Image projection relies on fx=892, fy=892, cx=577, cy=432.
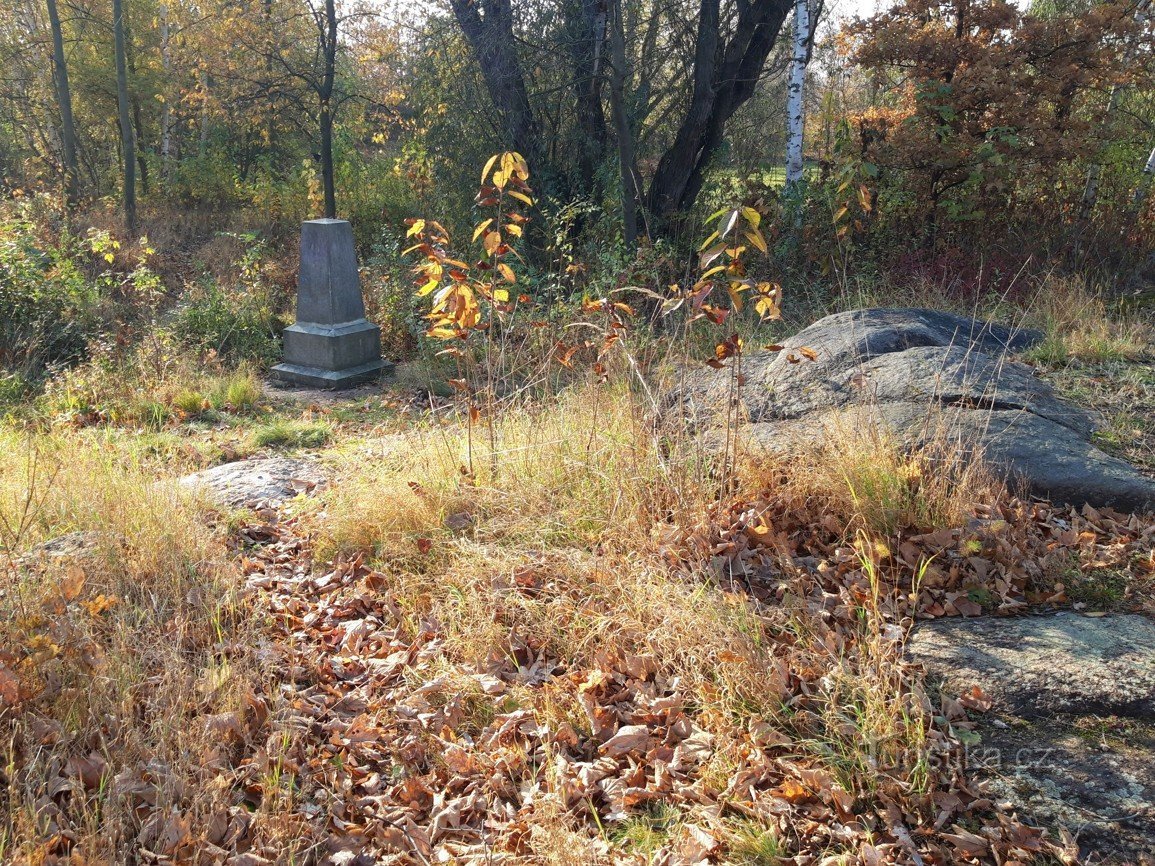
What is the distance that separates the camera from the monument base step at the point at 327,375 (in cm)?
981

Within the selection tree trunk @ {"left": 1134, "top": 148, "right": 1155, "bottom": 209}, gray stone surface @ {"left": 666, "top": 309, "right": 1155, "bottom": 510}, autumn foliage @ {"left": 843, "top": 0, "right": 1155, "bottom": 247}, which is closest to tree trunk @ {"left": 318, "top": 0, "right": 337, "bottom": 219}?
autumn foliage @ {"left": 843, "top": 0, "right": 1155, "bottom": 247}

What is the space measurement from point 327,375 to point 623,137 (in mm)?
4543

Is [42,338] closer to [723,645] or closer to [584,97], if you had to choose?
[584,97]

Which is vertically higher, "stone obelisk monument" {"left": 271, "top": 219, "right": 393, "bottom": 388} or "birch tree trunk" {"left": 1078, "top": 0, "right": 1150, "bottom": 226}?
"birch tree trunk" {"left": 1078, "top": 0, "right": 1150, "bottom": 226}

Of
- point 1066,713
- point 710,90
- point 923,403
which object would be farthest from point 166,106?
point 1066,713

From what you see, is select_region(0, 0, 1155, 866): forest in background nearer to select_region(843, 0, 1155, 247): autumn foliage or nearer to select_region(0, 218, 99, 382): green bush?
select_region(0, 218, 99, 382): green bush

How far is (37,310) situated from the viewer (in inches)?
399

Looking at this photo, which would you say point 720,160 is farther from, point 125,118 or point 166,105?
point 166,105

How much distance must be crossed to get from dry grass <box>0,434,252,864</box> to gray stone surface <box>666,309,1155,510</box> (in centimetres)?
248

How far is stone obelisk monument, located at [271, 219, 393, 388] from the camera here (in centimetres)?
973

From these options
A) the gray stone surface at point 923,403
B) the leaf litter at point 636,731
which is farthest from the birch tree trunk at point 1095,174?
the leaf litter at point 636,731

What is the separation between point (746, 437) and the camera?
484 cm

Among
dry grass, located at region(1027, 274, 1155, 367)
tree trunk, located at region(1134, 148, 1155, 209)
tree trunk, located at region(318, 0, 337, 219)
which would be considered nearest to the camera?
dry grass, located at region(1027, 274, 1155, 367)

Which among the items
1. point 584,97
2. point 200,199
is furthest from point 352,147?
point 584,97
